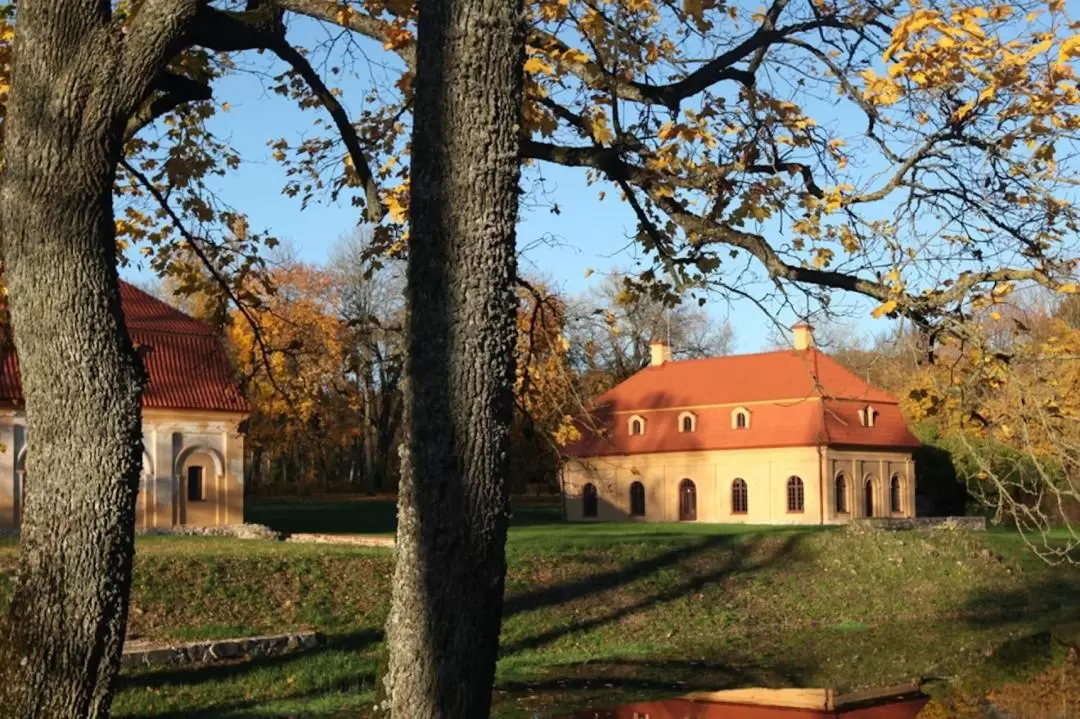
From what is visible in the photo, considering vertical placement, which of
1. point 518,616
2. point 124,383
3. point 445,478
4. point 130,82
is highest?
point 130,82

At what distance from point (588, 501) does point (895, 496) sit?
42.4ft

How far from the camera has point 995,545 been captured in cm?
3275

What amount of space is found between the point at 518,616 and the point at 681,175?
13.1 metres

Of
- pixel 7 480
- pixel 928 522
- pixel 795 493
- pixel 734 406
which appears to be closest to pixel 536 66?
pixel 7 480

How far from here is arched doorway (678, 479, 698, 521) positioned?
55188 mm

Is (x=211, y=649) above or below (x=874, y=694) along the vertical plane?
above

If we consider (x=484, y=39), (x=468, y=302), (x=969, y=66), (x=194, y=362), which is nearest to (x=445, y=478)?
(x=468, y=302)

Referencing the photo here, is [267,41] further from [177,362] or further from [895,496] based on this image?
[895,496]

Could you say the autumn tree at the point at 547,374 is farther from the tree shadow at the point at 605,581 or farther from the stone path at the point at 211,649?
the tree shadow at the point at 605,581

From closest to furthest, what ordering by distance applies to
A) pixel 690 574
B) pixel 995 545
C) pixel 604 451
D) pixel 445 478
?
pixel 445 478, pixel 690 574, pixel 995 545, pixel 604 451

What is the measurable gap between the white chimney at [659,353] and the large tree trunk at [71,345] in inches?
2106

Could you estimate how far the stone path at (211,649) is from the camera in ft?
52.3

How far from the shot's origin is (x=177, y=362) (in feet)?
128

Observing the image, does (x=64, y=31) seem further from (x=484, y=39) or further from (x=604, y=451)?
(x=604, y=451)
